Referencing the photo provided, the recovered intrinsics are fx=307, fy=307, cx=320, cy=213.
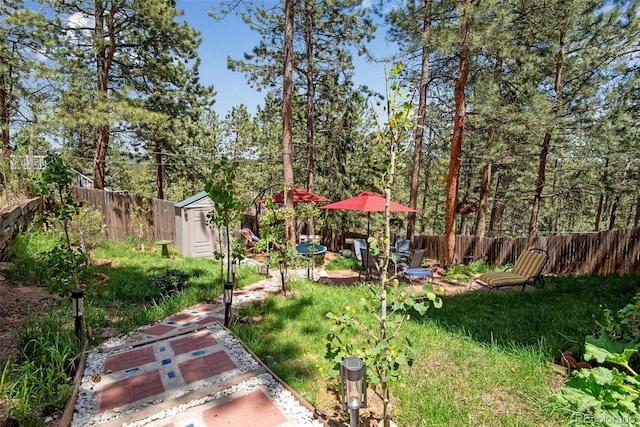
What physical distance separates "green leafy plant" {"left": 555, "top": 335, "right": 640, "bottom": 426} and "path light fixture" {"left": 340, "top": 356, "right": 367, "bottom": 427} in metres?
1.45

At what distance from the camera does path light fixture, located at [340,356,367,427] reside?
6.04 feet

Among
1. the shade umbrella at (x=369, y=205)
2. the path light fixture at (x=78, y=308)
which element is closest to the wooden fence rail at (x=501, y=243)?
the shade umbrella at (x=369, y=205)

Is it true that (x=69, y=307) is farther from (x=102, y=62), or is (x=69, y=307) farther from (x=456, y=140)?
(x=102, y=62)

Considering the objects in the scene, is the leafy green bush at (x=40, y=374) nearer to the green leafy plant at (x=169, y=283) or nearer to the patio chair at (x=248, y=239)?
the green leafy plant at (x=169, y=283)

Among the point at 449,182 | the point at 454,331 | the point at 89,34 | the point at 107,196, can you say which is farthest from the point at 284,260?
the point at 89,34

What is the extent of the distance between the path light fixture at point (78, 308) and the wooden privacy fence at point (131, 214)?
22.7 feet

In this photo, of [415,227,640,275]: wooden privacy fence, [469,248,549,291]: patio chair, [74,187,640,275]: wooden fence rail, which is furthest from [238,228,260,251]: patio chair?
[469,248,549,291]: patio chair

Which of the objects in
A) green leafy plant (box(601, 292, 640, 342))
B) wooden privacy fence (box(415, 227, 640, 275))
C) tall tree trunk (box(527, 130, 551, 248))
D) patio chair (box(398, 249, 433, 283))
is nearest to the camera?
green leafy plant (box(601, 292, 640, 342))

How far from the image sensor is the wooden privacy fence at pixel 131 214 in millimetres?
9953

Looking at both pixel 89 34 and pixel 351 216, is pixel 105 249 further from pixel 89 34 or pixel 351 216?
pixel 351 216

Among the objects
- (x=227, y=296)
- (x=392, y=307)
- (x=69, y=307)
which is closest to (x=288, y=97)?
(x=227, y=296)

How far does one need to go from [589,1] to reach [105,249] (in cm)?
1349

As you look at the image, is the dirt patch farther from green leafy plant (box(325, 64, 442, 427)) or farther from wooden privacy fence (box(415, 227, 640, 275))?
wooden privacy fence (box(415, 227, 640, 275))

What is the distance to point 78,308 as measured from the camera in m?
3.18
